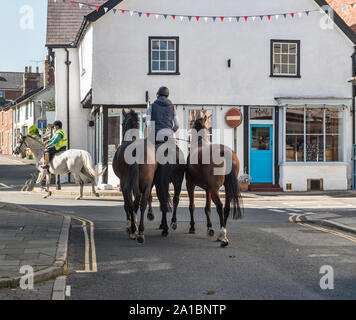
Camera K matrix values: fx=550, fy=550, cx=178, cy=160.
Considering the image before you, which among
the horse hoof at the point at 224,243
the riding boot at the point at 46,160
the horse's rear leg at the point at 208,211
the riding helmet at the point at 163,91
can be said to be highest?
the riding helmet at the point at 163,91

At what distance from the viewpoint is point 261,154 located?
74.3 ft

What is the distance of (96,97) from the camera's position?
21.6m

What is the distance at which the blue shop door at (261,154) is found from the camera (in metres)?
22.6

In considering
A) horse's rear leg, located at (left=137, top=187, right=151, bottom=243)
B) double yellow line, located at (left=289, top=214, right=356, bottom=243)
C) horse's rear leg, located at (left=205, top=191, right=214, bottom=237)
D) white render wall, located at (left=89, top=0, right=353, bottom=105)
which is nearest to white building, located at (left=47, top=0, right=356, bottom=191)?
white render wall, located at (left=89, top=0, right=353, bottom=105)

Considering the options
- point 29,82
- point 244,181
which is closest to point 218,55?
point 244,181

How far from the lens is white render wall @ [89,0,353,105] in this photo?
21.7 metres

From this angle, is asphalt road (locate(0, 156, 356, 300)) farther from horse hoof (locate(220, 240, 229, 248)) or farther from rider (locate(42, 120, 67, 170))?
rider (locate(42, 120, 67, 170))

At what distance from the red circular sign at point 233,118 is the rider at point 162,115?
12.7 metres

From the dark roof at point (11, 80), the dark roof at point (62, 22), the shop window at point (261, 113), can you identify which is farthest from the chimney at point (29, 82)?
the shop window at point (261, 113)

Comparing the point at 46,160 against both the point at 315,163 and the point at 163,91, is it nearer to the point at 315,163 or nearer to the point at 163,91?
the point at 163,91

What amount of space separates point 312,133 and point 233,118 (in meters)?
3.42

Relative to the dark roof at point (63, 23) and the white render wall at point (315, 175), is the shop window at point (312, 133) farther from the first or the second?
the dark roof at point (63, 23)

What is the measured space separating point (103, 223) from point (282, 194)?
11.1 metres
